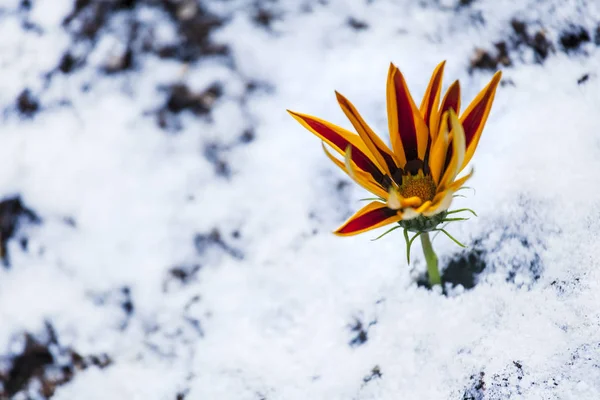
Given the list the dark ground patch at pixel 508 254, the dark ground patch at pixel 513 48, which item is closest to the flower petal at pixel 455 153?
the dark ground patch at pixel 508 254

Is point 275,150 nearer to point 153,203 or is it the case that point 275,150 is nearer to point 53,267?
point 153,203

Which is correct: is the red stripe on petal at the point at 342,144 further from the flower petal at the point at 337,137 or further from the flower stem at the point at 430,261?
the flower stem at the point at 430,261

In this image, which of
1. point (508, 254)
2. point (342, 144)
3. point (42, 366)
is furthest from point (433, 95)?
point (42, 366)

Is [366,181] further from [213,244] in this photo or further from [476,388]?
[213,244]

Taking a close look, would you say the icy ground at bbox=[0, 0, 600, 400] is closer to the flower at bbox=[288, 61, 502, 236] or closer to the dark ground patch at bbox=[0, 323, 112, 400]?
the dark ground patch at bbox=[0, 323, 112, 400]

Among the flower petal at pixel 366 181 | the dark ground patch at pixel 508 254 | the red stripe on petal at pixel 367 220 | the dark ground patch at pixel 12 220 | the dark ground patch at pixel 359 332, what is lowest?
the dark ground patch at pixel 12 220

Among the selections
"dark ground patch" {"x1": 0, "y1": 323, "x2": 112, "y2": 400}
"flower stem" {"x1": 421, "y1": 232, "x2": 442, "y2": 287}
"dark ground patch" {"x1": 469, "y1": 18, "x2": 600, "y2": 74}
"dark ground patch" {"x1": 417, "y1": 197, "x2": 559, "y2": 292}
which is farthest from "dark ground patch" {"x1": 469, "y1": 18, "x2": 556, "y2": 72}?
"dark ground patch" {"x1": 0, "y1": 323, "x2": 112, "y2": 400}
